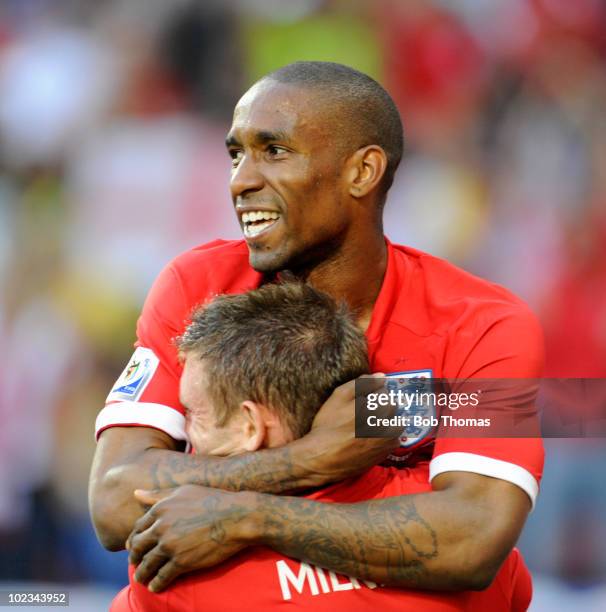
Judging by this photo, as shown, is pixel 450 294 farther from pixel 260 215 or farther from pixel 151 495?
pixel 151 495

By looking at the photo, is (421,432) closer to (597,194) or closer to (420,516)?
(420,516)

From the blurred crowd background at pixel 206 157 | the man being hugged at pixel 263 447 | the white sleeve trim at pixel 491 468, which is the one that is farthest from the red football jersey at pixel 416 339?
the blurred crowd background at pixel 206 157

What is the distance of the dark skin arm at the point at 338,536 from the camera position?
209cm

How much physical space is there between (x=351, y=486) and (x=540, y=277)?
2559 mm

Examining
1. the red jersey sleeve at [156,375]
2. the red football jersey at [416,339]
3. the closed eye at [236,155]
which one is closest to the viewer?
the red football jersey at [416,339]

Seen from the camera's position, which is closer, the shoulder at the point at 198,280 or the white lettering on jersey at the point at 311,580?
the white lettering on jersey at the point at 311,580

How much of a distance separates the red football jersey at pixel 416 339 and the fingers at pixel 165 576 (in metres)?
0.37

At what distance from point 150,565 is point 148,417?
399 mm

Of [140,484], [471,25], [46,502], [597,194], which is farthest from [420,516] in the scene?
[471,25]

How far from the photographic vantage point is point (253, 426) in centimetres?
222

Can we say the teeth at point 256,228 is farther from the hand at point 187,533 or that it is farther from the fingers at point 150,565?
the fingers at point 150,565

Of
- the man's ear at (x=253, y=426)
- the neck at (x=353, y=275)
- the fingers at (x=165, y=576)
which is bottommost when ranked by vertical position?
the fingers at (x=165, y=576)

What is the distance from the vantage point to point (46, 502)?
439 cm

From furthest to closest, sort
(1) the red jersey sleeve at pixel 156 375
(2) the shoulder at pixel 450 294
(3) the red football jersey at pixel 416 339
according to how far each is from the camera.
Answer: (2) the shoulder at pixel 450 294, (1) the red jersey sleeve at pixel 156 375, (3) the red football jersey at pixel 416 339
